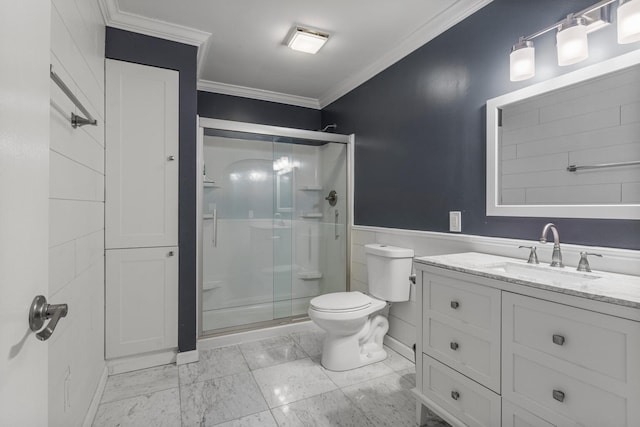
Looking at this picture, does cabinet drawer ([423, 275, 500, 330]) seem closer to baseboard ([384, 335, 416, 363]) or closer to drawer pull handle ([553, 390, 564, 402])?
drawer pull handle ([553, 390, 564, 402])

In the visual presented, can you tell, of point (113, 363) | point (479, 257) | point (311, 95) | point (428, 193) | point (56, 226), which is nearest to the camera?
point (56, 226)

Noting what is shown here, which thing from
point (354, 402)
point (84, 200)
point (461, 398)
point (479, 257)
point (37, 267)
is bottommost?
point (354, 402)

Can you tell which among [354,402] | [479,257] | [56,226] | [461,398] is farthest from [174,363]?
[479,257]

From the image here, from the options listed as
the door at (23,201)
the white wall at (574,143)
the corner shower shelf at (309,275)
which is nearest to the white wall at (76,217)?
the door at (23,201)

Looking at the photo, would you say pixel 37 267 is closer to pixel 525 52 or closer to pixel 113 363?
pixel 113 363

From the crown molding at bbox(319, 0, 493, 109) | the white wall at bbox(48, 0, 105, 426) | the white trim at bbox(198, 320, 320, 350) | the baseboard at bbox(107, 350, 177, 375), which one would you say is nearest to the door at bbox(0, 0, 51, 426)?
the white wall at bbox(48, 0, 105, 426)

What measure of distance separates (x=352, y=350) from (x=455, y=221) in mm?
1104

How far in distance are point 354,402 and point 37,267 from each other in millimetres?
1682

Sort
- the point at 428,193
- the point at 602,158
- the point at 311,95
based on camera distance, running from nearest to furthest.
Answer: the point at 602,158, the point at 428,193, the point at 311,95

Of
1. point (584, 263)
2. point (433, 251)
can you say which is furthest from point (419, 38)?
point (584, 263)

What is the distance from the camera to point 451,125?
2031 millimetres

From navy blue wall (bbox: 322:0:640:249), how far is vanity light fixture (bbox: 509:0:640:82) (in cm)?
6

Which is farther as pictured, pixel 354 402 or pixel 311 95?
pixel 311 95

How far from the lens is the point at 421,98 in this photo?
2266 millimetres
